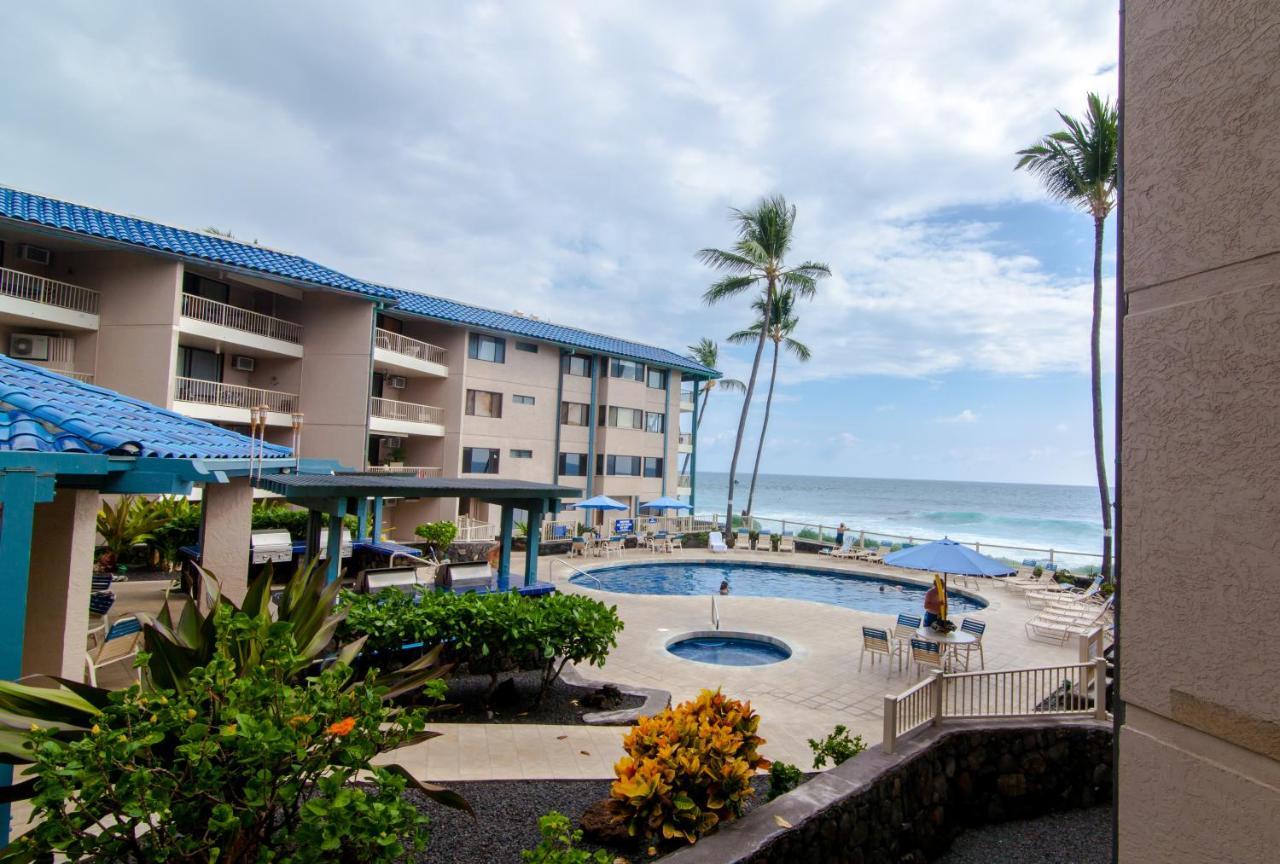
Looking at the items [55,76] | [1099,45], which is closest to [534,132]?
[55,76]

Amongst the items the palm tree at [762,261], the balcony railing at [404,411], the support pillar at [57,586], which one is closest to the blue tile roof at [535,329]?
the balcony railing at [404,411]

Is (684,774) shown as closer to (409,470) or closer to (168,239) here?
(168,239)

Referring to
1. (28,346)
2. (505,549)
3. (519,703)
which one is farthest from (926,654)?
(28,346)

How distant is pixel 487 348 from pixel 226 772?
27.3m

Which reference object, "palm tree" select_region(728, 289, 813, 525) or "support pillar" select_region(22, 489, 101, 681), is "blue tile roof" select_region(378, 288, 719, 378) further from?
"support pillar" select_region(22, 489, 101, 681)

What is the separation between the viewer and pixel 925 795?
23.5ft

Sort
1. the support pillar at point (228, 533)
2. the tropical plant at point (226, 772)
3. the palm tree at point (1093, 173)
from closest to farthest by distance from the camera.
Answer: the tropical plant at point (226, 772), the support pillar at point (228, 533), the palm tree at point (1093, 173)

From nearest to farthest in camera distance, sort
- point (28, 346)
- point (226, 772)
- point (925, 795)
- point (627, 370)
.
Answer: point (226, 772)
point (925, 795)
point (28, 346)
point (627, 370)

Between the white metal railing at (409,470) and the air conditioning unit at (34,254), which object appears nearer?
the air conditioning unit at (34,254)

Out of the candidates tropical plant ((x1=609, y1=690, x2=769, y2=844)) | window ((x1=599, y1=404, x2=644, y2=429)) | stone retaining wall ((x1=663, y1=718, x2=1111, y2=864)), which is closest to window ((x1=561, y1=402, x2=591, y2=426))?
window ((x1=599, y1=404, x2=644, y2=429))

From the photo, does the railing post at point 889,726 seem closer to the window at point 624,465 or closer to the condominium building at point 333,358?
the condominium building at point 333,358

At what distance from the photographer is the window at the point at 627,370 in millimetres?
34156

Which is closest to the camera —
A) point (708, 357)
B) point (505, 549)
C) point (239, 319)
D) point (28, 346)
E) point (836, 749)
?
point (836, 749)

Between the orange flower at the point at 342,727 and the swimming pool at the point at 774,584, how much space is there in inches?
660
